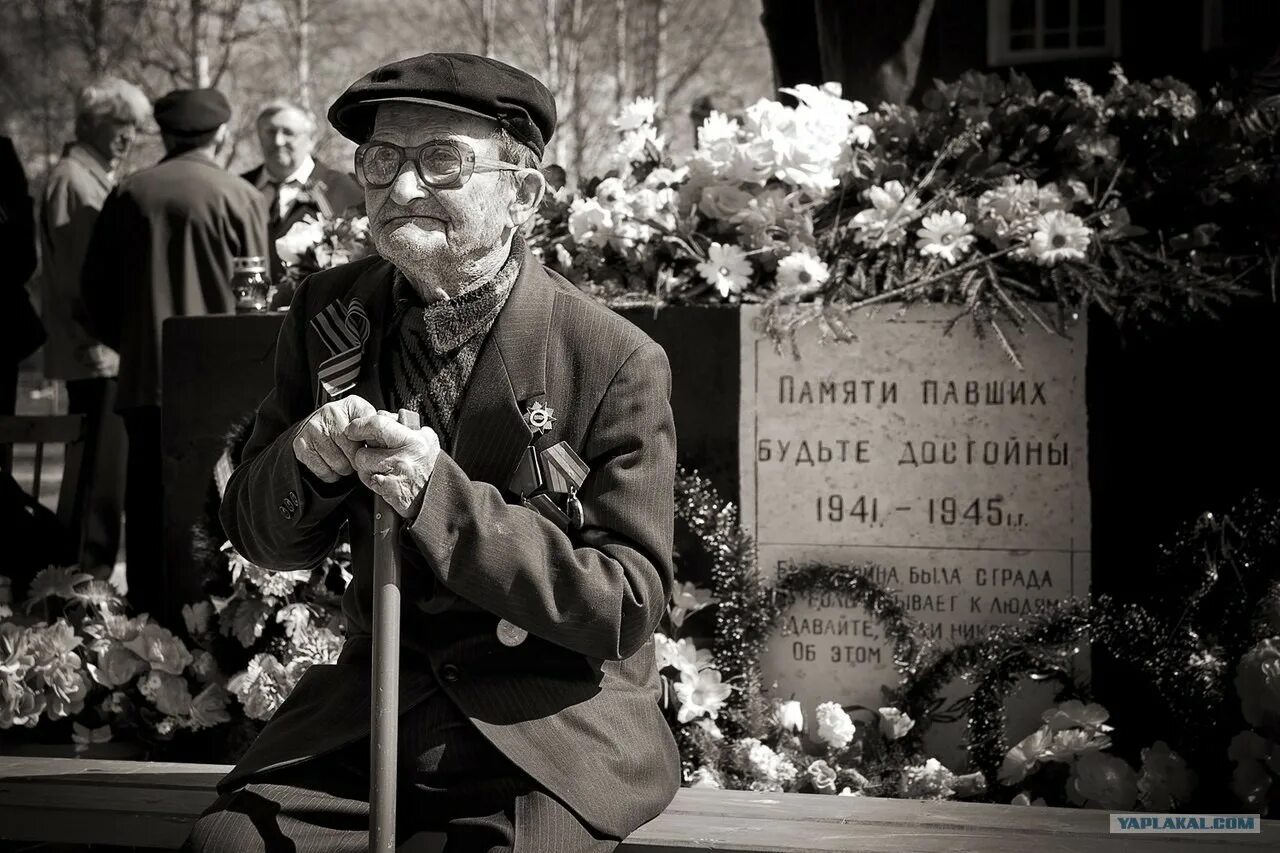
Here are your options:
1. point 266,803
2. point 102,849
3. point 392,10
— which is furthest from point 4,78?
point 266,803

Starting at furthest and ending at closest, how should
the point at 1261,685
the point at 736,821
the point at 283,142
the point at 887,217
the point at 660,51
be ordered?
the point at 660,51 → the point at 283,142 → the point at 887,217 → the point at 1261,685 → the point at 736,821

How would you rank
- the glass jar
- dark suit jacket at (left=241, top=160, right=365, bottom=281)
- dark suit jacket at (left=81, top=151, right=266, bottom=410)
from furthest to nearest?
1. dark suit jacket at (left=241, top=160, right=365, bottom=281)
2. dark suit jacket at (left=81, top=151, right=266, bottom=410)
3. the glass jar

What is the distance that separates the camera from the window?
30.9ft

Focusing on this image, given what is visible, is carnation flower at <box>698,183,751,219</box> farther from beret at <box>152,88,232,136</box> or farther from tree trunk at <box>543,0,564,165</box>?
tree trunk at <box>543,0,564,165</box>

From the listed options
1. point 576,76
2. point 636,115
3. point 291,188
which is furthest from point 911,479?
point 576,76

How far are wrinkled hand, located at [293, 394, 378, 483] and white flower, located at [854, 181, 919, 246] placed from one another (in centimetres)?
232

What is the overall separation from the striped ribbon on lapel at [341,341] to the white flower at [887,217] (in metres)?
2.06

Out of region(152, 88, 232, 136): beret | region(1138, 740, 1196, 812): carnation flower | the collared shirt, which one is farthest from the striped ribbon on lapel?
region(152, 88, 232, 136): beret

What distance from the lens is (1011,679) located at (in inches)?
155

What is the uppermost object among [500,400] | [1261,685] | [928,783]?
[500,400]

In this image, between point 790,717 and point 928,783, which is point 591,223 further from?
point 928,783

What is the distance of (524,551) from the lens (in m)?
2.29

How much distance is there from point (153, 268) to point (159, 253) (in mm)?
63

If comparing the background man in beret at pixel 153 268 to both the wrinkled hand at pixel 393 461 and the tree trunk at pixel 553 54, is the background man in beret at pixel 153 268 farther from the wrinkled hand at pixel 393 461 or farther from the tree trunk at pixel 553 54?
the tree trunk at pixel 553 54
